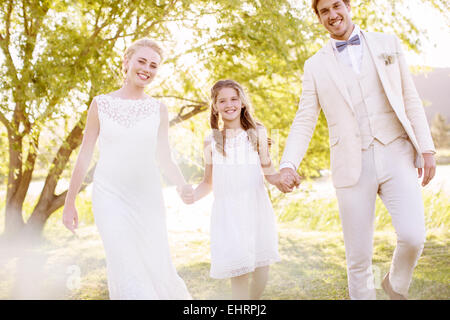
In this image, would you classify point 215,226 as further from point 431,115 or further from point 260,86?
point 431,115

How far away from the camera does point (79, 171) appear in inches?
108

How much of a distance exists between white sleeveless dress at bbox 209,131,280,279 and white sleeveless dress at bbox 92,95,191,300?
0.35m

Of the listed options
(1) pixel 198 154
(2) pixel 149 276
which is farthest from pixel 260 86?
(2) pixel 149 276

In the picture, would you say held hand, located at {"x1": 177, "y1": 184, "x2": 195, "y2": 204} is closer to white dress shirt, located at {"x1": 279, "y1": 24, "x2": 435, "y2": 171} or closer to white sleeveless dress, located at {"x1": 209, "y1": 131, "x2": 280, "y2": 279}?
white sleeveless dress, located at {"x1": 209, "y1": 131, "x2": 280, "y2": 279}

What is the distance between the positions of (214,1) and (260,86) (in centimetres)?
178

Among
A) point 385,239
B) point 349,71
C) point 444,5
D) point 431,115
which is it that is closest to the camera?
point 349,71

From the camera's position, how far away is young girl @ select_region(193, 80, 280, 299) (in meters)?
2.97

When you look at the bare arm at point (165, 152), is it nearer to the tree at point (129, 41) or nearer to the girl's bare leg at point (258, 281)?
the girl's bare leg at point (258, 281)

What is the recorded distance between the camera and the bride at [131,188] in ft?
8.63

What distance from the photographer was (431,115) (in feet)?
24.8

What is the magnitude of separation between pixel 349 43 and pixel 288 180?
966 mm

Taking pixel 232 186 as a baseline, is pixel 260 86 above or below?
above

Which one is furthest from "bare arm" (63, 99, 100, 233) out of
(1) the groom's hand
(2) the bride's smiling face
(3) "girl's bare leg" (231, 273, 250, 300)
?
(1) the groom's hand

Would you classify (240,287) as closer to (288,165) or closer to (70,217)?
(288,165)
